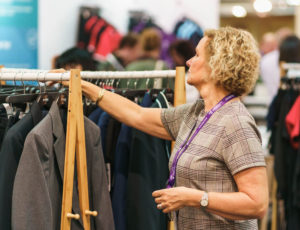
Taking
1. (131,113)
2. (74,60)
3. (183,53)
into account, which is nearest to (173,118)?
(131,113)

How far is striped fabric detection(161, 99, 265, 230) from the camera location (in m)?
1.79

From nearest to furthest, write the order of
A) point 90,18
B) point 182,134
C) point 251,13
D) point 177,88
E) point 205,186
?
1. point 205,186
2. point 182,134
3. point 177,88
4. point 90,18
5. point 251,13

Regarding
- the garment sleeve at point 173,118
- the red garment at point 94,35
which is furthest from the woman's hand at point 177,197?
the red garment at point 94,35

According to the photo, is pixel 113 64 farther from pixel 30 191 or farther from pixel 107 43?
pixel 30 191

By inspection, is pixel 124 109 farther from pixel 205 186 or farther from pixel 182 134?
pixel 205 186

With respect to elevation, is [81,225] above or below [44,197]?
below

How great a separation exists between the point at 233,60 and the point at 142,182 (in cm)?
69

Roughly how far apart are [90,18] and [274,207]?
10.8 feet

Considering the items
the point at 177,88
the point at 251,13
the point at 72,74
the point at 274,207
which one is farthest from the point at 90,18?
the point at 251,13

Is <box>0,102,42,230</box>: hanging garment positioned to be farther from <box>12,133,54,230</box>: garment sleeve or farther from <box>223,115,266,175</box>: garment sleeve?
<box>223,115,266,175</box>: garment sleeve

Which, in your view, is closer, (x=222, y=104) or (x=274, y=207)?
(x=222, y=104)

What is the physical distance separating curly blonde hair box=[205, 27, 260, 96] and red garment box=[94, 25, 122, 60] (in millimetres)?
4167

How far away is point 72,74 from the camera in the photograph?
1.81 m

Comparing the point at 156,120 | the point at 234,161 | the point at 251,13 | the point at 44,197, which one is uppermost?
the point at 251,13
